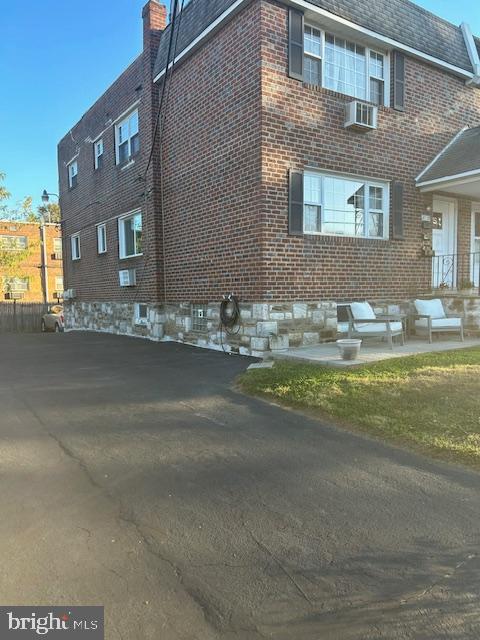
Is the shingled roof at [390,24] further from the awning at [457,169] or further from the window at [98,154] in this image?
the window at [98,154]

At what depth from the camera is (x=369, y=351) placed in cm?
776

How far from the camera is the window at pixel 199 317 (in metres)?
10.4

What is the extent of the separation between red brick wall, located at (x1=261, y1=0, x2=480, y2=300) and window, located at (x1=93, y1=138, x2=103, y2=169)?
29.9 feet

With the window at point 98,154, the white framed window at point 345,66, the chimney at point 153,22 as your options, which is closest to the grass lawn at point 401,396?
the white framed window at point 345,66

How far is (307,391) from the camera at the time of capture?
18.5ft

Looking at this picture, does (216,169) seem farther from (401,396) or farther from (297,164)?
(401,396)

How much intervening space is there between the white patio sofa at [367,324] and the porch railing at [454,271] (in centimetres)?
350

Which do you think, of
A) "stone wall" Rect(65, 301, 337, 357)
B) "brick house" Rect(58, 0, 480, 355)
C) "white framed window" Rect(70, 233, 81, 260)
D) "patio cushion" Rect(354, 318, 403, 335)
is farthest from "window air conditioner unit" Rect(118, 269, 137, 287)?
"patio cushion" Rect(354, 318, 403, 335)

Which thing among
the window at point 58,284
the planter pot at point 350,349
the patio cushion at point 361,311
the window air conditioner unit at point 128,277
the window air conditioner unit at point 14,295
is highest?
the window at point 58,284

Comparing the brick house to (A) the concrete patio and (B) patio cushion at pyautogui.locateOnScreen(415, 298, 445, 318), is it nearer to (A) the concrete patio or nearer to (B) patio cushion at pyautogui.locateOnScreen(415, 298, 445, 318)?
(A) the concrete patio

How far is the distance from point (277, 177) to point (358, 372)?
4.06 meters

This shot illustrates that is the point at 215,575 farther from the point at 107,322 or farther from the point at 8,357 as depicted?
the point at 107,322

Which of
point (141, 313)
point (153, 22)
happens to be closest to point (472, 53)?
point (153, 22)

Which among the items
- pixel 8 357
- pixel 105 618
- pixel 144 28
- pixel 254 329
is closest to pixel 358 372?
pixel 254 329
